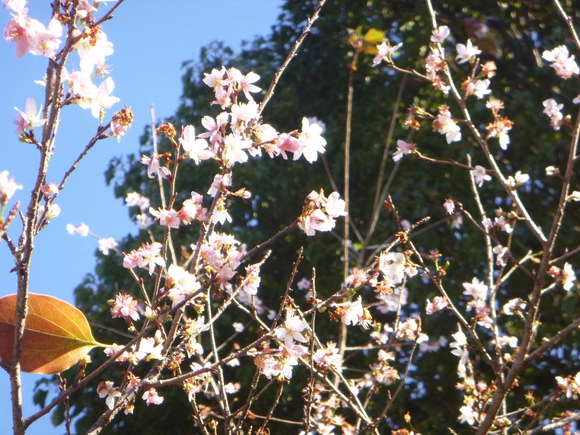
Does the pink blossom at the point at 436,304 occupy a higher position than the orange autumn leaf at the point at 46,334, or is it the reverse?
the orange autumn leaf at the point at 46,334

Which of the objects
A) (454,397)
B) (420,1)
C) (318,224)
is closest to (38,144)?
(318,224)

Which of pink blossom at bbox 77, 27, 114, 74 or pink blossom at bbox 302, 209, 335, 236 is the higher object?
pink blossom at bbox 77, 27, 114, 74

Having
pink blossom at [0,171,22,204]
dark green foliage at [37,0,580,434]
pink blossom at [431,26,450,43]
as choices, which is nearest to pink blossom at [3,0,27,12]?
pink blossom at [0,171,22,204]

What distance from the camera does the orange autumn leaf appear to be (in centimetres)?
94

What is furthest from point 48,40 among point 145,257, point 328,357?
point 328,357

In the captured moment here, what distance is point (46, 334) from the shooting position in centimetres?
97

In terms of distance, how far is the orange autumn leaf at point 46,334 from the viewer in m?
0.94

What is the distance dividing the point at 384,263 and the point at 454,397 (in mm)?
3273

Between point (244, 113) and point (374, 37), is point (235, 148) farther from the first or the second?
point (374, 37)

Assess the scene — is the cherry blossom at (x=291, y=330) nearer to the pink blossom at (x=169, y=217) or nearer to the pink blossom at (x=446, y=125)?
the pink blossom at (x=169, y=217)

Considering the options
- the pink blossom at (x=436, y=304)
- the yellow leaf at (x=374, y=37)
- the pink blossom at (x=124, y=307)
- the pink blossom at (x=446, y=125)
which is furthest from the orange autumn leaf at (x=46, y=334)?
the yellow leaf at (x=374, y=37)

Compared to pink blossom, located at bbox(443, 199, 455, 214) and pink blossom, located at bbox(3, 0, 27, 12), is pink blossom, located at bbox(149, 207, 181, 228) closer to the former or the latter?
pink blossom, located at bbox(3, 0, 27, 12)

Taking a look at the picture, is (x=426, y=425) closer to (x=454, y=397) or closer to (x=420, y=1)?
(x=454, y=397)

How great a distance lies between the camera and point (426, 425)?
13.6ft
